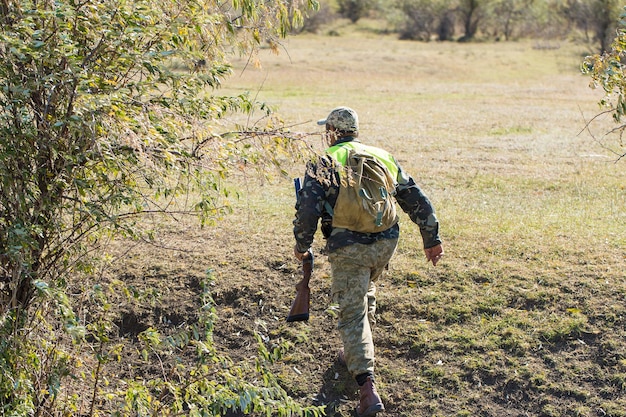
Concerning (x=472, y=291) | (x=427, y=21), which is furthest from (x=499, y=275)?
(x=427, y=21)

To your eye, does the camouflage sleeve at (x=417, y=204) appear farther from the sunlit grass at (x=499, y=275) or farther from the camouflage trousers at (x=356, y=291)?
the sunlit grass at (x=499, y=275)

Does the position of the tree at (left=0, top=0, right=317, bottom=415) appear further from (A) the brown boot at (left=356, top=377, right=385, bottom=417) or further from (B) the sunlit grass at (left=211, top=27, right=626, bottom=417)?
(A) the brown boot at (left=356, top=377, right=385, bottom=417)

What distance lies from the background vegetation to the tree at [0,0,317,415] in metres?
0.02

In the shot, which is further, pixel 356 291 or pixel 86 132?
pixel 356 291

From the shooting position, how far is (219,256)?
7.77 metres

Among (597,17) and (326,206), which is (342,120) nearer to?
(326,206)

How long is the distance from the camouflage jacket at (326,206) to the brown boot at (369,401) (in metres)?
0.96

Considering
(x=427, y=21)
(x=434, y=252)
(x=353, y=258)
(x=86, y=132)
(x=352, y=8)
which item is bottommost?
(x=427, y=21)

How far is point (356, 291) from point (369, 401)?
29.4 inches

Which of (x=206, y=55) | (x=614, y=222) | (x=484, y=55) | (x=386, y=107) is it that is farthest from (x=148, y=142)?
(x=484, y=55)

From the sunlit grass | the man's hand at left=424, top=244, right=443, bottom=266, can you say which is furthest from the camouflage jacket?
the sunlit grass

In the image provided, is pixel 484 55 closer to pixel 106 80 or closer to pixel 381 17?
pixel 381 17

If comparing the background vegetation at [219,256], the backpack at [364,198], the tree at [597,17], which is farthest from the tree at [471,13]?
the backpack at [364,198]

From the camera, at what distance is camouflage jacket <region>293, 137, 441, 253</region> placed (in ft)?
17.0
